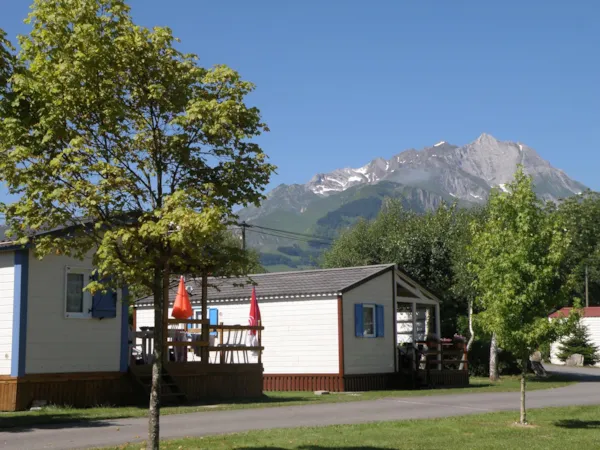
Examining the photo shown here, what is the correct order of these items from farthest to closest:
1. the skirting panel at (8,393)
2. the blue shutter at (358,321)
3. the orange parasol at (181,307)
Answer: the blue shutter at (358,321) < the orange parasol at (181,307) < the skirting panel at (8,393)

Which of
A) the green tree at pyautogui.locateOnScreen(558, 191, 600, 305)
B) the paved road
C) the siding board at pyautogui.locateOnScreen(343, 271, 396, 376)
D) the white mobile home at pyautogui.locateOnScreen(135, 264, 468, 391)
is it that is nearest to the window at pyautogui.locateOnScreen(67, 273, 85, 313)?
the paved road

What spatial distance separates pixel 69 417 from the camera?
55.9 ft

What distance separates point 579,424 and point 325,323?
11677 millimetres

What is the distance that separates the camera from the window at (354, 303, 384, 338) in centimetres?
2822

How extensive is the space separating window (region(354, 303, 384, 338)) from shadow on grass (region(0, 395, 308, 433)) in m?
8.33

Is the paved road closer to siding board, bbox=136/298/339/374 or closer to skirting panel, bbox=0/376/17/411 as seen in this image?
skirting panel, bbox=0/376/17/411

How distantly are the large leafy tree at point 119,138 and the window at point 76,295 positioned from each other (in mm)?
8565

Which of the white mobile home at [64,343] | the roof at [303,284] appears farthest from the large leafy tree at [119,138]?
the roof at [303,284]

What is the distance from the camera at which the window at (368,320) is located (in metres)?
28.2

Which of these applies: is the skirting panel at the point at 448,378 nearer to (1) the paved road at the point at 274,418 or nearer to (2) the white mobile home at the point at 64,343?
(1) the paved road at the point at 274,418

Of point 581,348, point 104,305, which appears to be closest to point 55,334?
point 104,305

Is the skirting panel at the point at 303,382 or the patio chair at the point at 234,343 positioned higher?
the patio chair at the point at 234,343

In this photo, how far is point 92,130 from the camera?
11.4 m

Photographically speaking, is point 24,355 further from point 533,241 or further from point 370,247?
point 370,247
